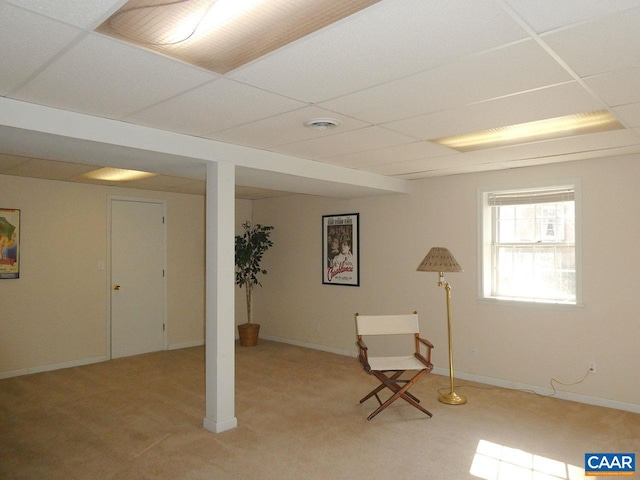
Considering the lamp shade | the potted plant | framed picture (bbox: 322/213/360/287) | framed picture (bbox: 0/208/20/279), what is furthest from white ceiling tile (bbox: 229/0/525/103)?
the potted plant

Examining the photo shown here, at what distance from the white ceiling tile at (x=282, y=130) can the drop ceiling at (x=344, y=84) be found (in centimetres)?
2

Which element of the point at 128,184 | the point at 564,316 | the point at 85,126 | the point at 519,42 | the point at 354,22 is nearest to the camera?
the point at 354,22

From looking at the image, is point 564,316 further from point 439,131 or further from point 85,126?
point 85,126

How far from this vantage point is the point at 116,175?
555 centimetres

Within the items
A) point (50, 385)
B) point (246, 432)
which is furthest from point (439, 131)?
point (50, 385)

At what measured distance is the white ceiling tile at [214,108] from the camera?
2.70 m

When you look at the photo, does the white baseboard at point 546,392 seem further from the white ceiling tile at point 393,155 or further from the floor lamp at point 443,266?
the white ceiling tile at point 393,155

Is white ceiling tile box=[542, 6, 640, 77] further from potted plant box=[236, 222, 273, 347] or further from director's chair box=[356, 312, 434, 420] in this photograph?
potted plant box=[236, 222, 273, 347]

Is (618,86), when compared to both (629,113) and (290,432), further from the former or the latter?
(290,432)

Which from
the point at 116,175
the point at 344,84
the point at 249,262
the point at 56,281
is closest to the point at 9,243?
the point at 56,281

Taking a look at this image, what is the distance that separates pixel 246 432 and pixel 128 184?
3922 mm

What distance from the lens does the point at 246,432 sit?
3797mm

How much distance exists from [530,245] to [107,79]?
437 centimetres

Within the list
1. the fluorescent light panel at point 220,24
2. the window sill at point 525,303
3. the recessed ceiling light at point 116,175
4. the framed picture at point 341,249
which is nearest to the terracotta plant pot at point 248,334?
the framed picture at point 341,249
